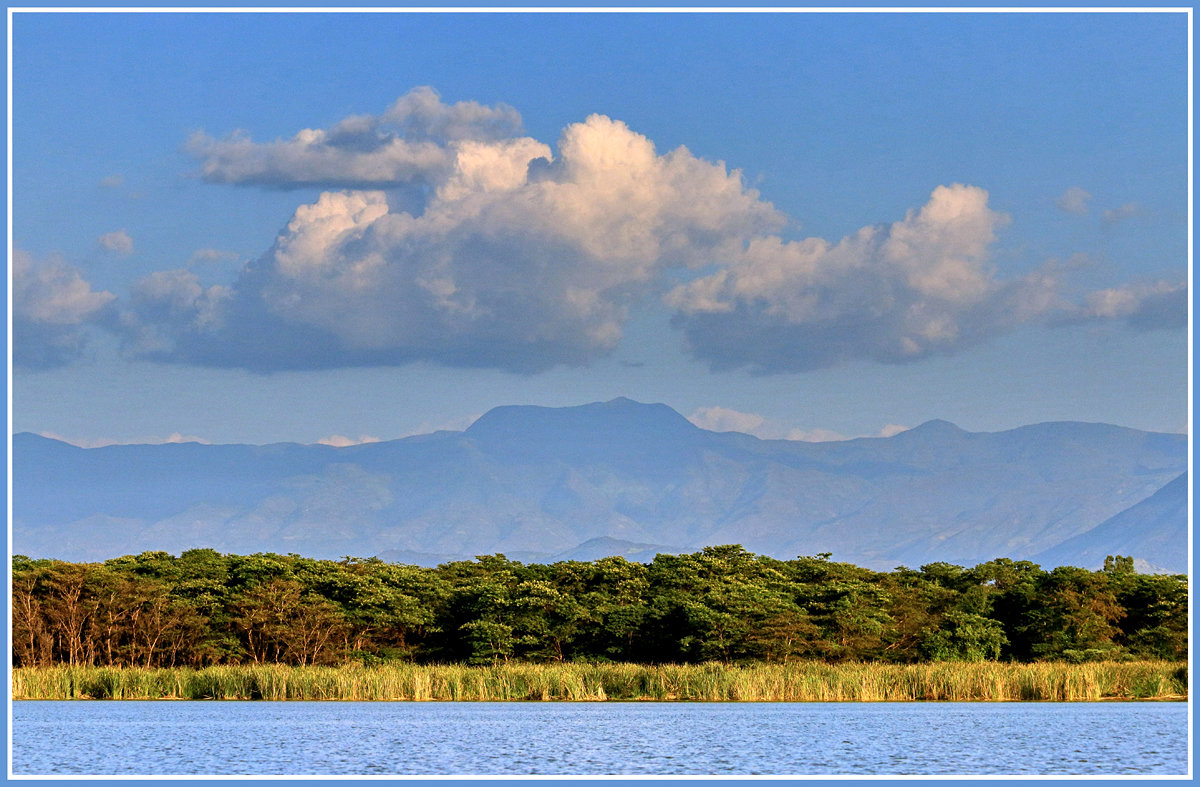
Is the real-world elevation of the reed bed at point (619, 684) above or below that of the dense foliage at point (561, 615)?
A: below

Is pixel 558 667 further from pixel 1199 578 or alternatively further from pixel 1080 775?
pixel 1199 578

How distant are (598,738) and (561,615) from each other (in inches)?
921

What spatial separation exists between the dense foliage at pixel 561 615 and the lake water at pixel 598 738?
11.1 m

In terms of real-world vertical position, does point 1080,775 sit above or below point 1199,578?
below

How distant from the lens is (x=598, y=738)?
35.8 meters

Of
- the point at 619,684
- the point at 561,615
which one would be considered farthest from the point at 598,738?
the point at 561,615

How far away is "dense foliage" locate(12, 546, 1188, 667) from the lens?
5838 centimetres

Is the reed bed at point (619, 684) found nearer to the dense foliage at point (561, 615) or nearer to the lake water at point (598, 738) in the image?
the lake water at point (598, 738)

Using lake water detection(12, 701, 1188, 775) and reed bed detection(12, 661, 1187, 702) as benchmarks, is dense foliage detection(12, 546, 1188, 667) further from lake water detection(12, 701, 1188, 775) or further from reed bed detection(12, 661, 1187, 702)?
lake water detection(12, 701, 1188, 775)

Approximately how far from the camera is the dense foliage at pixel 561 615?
58375 millimetres

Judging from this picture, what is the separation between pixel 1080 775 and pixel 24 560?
45350 mm

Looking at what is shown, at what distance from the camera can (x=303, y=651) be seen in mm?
58219

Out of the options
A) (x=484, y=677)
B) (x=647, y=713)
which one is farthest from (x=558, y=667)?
(x=647, y=713)

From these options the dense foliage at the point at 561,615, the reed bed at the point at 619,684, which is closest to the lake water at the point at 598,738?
the reed bed at the point at 619,684
